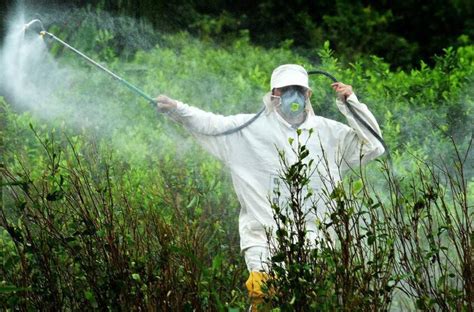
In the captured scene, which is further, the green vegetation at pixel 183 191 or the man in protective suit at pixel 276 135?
the man in protective suit at pixel 276 135

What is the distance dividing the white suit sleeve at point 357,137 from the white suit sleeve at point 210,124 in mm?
590

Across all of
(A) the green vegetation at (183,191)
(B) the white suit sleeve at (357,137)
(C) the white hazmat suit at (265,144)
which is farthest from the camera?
(B) the white suit sleeve at (357,137)

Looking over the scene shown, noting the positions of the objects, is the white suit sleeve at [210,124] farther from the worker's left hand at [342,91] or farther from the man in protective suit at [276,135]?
the worker's left hand at [342,91]

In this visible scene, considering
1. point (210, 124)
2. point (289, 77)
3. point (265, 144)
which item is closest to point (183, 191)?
point (210, 124)

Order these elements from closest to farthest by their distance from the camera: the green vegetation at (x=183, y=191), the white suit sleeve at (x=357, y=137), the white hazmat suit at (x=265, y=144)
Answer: the green vegetation at (x=183, y=191)
the white hazmat suit at (x=265, y=144)
the white suit sleeve at (x=357, y=137)

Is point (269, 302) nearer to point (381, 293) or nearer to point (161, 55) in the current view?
point (381, 293)

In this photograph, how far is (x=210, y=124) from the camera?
7.84 metres

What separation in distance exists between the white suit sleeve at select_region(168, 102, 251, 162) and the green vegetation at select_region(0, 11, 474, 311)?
0.35 m

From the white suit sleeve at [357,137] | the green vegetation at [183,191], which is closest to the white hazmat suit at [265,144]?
the white suit sleeve at [357,137]

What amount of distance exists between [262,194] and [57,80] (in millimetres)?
4986

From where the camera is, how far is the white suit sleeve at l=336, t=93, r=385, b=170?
25.5 ft

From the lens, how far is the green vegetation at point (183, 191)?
5.45 metres

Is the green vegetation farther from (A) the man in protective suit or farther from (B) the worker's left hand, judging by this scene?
(B) the worker's left hand

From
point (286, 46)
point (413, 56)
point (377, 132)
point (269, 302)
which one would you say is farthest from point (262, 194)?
point (413, 56)
